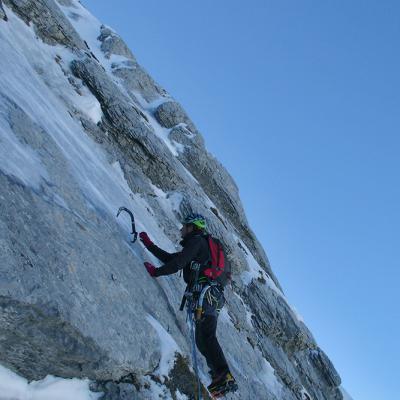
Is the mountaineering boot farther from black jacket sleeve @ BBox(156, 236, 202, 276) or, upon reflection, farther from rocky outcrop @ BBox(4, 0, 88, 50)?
rocky outcrop @ BBox(4, 0, 88, 50)

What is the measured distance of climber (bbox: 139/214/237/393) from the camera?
8844 millimetres

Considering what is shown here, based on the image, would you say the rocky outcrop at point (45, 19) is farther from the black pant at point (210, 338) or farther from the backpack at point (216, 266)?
the black pant at point (210, 338)

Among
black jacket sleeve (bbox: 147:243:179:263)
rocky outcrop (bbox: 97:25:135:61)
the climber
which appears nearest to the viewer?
the climber

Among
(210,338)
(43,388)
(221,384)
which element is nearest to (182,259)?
(210,338)

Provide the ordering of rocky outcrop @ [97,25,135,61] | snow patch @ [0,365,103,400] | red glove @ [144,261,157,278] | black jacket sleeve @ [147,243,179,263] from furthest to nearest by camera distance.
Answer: rocky outcrop @ [97,25,135,61], black jacket sleeve @ [147,243,179,263], red glove @ [144,261,157,278], snow patch @ [0,365,103,400]

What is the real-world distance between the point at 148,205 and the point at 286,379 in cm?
1001

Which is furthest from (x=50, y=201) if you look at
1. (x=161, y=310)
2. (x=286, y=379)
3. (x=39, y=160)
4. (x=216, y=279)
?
(x=286, y=379)

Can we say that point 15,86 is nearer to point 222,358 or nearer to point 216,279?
point 216,279

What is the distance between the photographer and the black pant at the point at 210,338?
8891 mm

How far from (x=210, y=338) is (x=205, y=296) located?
0.85 metres

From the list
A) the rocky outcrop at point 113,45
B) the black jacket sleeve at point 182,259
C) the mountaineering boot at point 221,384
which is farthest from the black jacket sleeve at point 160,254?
the rocky outcrop at point 113,45

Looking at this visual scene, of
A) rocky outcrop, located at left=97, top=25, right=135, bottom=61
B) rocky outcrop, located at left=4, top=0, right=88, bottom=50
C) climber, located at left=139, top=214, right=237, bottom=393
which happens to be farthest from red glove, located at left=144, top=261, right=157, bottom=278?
rocky outcrop, located at left=97, top=25, right=135, bottom=61

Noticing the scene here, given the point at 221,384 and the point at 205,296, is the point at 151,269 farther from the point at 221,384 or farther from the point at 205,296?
the point at 221,384

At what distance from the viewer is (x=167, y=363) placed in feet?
25.1
